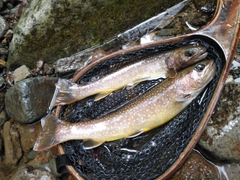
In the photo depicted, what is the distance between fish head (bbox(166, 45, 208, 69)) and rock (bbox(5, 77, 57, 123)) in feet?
4.64

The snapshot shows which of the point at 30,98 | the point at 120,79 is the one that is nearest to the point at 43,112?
the point at 30,98

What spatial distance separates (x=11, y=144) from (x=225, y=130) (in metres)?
2.34

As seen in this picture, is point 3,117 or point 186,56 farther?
point 3,117

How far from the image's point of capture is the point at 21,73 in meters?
3.63

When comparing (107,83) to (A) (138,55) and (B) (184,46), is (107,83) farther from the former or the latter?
(B) (184,46)

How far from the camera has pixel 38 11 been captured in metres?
3.33

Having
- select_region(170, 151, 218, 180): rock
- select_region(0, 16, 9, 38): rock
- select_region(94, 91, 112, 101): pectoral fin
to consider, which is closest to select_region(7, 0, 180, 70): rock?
select_region(0, 16, 9, 38): rock

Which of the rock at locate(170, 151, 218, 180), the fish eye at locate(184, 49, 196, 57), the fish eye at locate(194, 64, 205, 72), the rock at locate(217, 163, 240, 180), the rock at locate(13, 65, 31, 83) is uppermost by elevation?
the fish eye at locate(184, 49, 196, 57)

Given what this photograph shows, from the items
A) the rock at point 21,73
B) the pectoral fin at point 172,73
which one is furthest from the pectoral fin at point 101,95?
the rock at point 21,73

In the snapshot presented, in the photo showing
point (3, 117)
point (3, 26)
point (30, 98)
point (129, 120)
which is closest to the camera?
point (129, 120)

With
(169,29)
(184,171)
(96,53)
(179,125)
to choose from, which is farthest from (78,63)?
(184,171)

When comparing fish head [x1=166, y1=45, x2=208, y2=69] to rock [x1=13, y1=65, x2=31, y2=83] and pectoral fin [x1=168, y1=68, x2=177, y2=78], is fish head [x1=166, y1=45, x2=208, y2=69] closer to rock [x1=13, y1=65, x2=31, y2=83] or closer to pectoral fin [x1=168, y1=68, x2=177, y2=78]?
pectoral fin [x1=168, y1=68, x2=177, y2=78]

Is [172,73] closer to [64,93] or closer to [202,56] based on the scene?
[202,56]

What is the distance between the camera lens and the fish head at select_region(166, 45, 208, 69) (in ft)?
8.91
